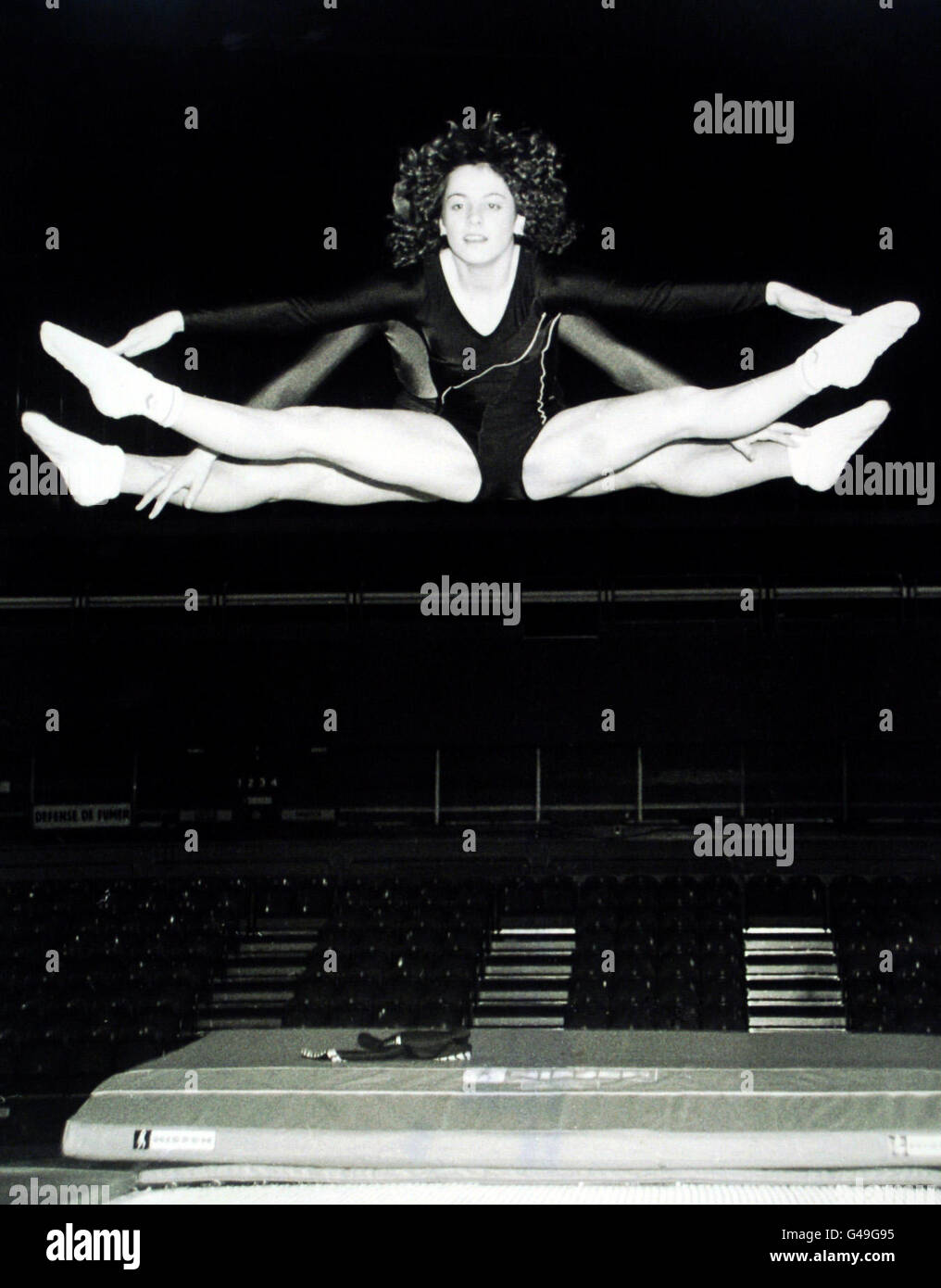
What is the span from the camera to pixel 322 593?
8.83 metres

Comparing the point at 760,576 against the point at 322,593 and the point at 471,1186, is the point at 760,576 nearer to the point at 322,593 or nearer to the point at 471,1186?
the point at 322,593

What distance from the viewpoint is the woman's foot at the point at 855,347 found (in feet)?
22.3

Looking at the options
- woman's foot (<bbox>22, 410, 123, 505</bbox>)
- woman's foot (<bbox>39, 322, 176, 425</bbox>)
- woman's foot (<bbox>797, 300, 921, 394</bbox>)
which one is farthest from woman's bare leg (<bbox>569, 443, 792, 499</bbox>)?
woman's foot (<bbox>22, 410, 123, 505</bbox>)

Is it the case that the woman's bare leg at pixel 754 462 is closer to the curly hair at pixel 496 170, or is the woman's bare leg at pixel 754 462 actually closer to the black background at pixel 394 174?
the black background at pixel 394 174

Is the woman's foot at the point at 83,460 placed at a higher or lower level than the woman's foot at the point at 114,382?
lower

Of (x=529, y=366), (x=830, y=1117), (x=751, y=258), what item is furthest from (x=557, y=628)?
(x=830, y=1117)

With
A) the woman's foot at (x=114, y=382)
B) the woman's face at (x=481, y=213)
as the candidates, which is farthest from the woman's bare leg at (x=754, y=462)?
the woman's foot at (x=114, y=382)

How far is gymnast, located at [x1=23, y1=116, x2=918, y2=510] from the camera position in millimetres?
6996

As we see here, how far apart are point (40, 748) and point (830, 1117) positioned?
6113 mm

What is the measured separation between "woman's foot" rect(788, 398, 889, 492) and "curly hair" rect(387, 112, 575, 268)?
5.53ft

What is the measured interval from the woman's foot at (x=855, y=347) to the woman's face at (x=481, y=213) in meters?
1.70

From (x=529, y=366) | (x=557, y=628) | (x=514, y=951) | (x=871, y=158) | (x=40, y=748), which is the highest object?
(x=871, y=158)

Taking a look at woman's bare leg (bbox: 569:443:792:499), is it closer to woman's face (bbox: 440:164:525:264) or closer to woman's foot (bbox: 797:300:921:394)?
woman's foot (bbox: 797:300:921:394)
